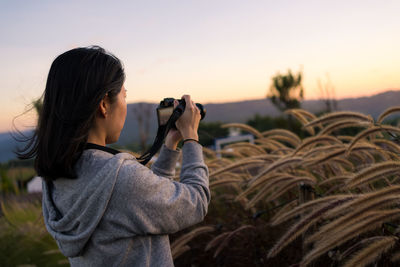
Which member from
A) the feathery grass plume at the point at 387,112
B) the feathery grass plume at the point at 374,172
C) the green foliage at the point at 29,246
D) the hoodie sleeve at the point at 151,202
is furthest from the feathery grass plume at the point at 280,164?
the green foliage at the point at 29,246

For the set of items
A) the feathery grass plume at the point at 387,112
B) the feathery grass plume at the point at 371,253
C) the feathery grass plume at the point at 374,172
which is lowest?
the feathery grass plume at the point at 371,253

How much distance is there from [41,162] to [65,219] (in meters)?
0.21

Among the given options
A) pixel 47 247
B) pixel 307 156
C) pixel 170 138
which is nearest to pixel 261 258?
pixel 307 156

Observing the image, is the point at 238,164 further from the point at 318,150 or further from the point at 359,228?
the point at 359,228

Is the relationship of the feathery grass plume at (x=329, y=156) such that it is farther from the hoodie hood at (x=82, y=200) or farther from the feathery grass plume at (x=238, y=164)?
the hoodie hood at (x=82, y=200)

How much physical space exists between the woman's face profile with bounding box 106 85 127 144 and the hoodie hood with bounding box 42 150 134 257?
10 cm

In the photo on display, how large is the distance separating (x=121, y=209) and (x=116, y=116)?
0.34 metres

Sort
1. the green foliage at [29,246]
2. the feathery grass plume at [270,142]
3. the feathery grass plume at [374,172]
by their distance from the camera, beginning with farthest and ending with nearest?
1. the green foliage at [29,246]
2. the feathery grass plume at [270,142]
3. the feathery grass plume at [374,172]

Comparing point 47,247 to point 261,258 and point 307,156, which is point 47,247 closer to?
point 261,258

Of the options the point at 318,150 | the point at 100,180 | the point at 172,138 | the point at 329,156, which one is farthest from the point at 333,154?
the point at 100,180

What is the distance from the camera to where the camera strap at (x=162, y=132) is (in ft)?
4.76

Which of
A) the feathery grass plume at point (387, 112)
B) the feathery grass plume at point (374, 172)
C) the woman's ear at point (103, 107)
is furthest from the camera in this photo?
the feathery grass plume at point (387, 112)

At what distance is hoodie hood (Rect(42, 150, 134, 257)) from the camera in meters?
1.17

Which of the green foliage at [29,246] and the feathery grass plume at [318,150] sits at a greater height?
the feathery grass plume at [318,150]
